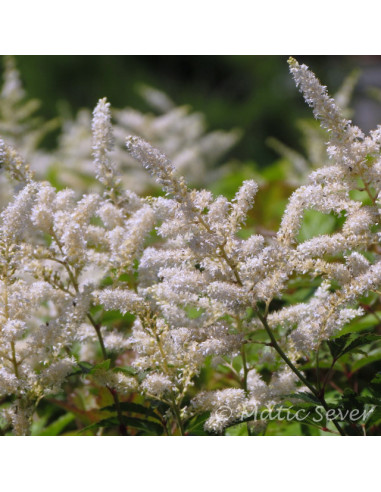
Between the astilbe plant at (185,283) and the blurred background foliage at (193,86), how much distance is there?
5.82m

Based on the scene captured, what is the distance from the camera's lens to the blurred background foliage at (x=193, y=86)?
26.8 feet

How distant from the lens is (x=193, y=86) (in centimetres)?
883

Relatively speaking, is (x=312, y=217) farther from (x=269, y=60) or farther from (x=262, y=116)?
(x=269, y=60)

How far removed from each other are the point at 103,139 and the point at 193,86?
24.1 ft

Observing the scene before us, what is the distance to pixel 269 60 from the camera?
955 centimetres

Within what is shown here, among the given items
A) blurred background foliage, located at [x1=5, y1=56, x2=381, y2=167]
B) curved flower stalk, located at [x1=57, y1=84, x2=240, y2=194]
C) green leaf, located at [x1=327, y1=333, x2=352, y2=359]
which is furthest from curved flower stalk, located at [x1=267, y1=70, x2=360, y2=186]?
blurred background foliage, located at [x1=5, y1=56, x2=381, y2=167]

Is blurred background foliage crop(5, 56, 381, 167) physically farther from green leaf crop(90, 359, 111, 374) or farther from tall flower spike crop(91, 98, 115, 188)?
green leaf crop(90, 359, 111, 374)

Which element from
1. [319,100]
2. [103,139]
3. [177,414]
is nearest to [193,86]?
[103,139]

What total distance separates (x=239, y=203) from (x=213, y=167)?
363cm

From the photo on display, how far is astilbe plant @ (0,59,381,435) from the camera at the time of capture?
1.52 m

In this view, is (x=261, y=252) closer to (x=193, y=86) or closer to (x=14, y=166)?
(x=14, y=166)

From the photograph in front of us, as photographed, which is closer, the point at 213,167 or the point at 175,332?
the point at 175,332

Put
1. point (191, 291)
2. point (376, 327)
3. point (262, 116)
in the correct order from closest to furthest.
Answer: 1. point (191, 291)
2. point (376, 327)
3. point (262, 116)
